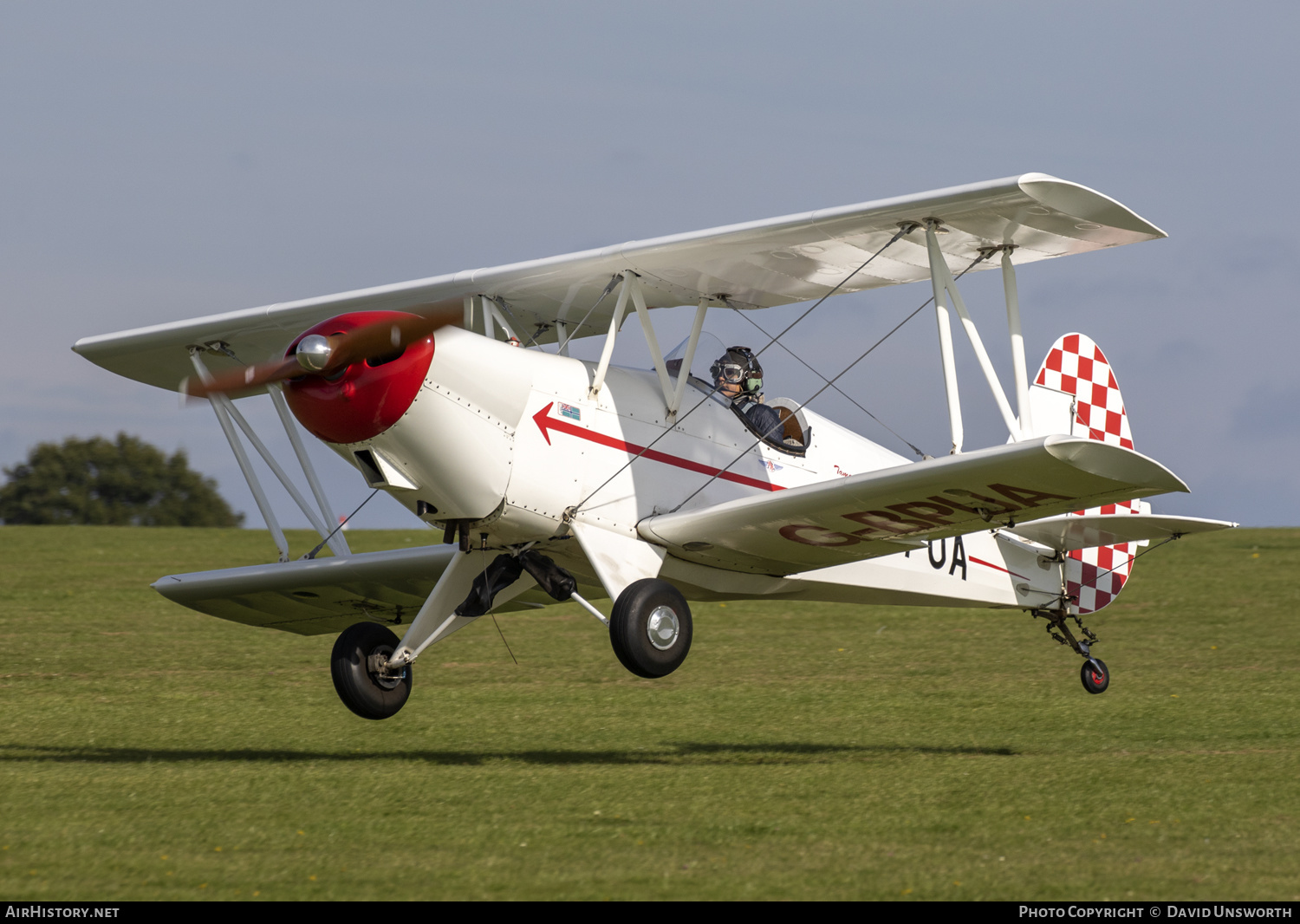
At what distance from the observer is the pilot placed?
10.4 metres

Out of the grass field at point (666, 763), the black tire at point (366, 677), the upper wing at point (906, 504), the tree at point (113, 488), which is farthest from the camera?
the tree at point (113, 488)

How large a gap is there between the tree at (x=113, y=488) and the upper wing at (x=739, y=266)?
47.1 metres

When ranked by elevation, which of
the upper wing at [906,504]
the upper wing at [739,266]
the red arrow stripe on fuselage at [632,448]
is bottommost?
the upper wing at [906,504]

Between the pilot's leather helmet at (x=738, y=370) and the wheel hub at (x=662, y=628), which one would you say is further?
the pilot's leather helmet at (x=738, y=370)

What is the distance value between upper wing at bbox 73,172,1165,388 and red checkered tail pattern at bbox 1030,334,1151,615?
2301 millimetres

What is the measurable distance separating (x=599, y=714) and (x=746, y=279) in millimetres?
4591

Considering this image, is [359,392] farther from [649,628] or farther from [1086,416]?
[1086,416]

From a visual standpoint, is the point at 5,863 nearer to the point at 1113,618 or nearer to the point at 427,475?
the point at 427,475

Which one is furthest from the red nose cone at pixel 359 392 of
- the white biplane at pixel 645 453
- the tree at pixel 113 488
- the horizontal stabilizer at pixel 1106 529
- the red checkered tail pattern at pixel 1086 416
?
the tree at pixel 113 488

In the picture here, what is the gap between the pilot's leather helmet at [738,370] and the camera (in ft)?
34.3

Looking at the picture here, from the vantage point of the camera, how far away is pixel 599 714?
13.0 m

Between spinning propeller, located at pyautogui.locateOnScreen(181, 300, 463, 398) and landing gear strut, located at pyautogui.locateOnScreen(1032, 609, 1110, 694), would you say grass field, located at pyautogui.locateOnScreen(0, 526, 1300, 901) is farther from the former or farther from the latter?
spinning propeller, located at pyautogui.locateOnScreen(181, 300, 463, 398)

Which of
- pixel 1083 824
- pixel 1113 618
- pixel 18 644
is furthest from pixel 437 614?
pixel 1113 618

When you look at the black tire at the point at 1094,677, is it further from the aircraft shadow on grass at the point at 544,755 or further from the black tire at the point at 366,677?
the black tire at the point at 366,677
